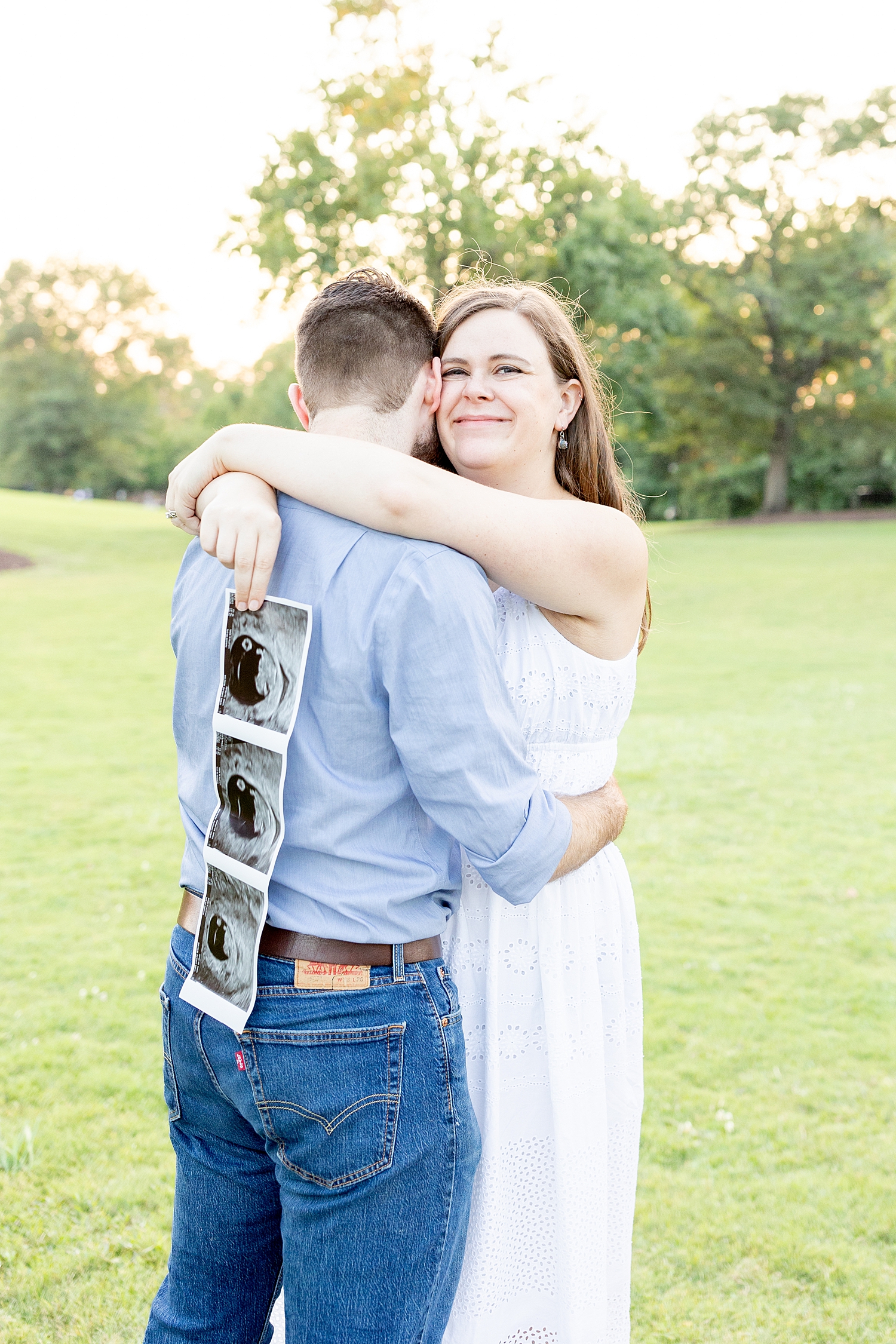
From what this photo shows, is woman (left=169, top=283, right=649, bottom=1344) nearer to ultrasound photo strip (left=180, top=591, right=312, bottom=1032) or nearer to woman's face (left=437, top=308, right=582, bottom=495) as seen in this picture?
woman's face (left=437, top=308, right=582, bottom=495)

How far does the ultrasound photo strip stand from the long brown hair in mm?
832

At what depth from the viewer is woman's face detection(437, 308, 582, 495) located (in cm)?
228

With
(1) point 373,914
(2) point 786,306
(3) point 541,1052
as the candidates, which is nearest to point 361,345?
(1) point 373,914

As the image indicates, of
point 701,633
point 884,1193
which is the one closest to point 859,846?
point 884,1193

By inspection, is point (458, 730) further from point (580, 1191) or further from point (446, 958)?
point (580, 1191)

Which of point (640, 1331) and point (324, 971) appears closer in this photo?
point (324, 971)

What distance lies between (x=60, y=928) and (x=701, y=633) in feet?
43.3

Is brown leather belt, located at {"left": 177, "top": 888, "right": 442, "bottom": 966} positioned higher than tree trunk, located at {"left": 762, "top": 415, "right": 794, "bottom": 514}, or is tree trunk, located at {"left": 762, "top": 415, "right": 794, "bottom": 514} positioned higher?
tree trunk, located at {"left": 762, "top": 415, "right": 794, "bottom": 514}

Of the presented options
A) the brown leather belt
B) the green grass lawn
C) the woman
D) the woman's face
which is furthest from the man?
the green grass lawn

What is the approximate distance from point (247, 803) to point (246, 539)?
0.41 metres

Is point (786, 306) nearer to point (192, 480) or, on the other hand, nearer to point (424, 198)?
point (424, 198)

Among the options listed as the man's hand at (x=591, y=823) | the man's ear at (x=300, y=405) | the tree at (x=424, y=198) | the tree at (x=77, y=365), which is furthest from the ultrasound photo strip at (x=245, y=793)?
the tree at (x=77, y=365)

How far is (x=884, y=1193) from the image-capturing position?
3840 millimetres

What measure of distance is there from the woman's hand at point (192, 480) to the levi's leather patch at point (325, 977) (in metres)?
0.80
